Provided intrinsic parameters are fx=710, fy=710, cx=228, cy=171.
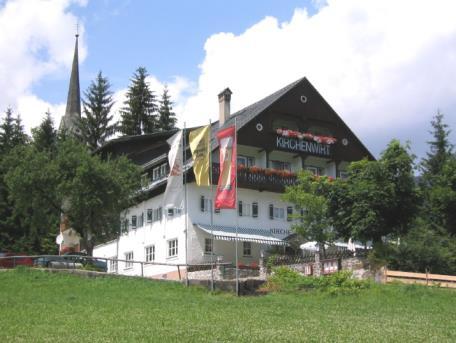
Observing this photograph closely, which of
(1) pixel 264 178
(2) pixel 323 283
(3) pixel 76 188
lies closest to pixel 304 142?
(1) pixel 264 178

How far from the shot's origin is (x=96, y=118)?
70.6 m

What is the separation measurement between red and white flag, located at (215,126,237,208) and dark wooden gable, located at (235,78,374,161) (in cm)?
1536

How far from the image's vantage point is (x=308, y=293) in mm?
27031

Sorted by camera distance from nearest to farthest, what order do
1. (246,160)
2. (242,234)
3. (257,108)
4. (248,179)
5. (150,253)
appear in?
(242,234) → (248,179) → (150,253) → (246,160) → (257,108)

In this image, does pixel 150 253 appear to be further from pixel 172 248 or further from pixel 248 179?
pixel 248 179

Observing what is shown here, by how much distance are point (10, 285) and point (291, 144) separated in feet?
77.3

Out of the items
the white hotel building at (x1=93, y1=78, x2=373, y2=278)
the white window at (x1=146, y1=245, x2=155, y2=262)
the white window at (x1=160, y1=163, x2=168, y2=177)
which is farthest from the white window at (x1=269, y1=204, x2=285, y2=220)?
the white window at (x1=146, y1=245, x2=155, y2=262)

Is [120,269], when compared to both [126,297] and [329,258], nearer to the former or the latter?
[329,258]

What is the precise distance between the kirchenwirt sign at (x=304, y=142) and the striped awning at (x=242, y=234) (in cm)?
615

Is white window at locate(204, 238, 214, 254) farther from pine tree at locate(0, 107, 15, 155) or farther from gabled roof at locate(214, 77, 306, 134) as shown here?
pine tree at locate(0, 107, 15, 155)

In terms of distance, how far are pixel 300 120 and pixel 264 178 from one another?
19.7 ft

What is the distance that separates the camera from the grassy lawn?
15.5m

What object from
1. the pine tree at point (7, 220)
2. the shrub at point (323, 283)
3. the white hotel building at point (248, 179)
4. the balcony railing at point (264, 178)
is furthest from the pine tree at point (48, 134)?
the shrub at point (323, 283)

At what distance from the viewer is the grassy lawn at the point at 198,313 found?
1551 cm
